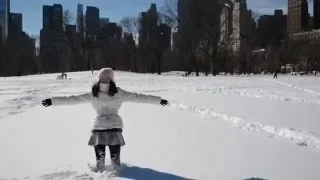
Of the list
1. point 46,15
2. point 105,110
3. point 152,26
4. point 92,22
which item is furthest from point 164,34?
point 105,110

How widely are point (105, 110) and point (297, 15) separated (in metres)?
148

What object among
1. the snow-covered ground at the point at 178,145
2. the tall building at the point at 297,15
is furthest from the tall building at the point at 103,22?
the snow-covered ground at the point at 178,145

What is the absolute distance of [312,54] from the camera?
79188mm

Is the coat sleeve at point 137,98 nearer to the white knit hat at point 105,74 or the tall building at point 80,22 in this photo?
the white knit hat at point 105,74

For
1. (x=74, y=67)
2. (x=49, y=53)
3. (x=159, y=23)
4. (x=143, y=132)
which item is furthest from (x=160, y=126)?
(x=49, y=53)

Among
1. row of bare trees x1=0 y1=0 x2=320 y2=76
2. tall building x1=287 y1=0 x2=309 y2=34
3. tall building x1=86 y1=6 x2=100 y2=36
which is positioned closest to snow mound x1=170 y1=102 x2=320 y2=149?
row of bare trees x1=0 y1=0 x2=320 y2=76

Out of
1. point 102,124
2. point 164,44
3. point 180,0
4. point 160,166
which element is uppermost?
point 180,0

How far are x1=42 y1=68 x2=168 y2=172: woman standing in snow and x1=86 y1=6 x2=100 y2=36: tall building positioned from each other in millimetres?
72861

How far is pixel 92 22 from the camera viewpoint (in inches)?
3194

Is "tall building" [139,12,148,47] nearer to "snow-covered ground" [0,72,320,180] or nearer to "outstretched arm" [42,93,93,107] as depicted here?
"snow-covered ground" [0,72,320,180]

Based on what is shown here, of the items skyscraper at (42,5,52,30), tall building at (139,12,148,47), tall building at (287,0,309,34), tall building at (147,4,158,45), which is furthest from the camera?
tall building at (287,0,309,34)

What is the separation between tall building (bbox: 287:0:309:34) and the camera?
455 feet

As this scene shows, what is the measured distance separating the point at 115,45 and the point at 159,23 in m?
13.8

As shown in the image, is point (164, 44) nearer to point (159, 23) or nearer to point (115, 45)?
point (159, 23)
